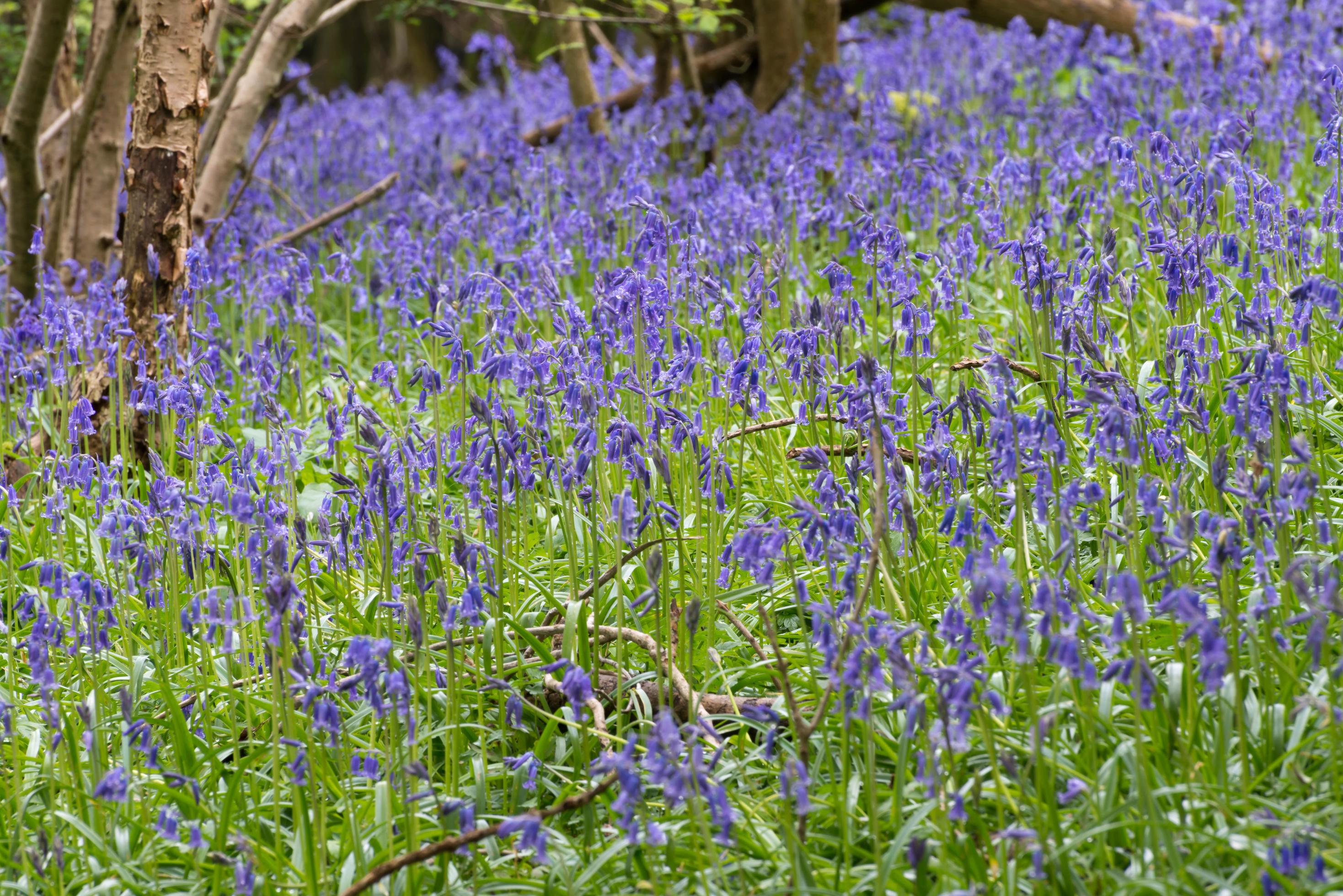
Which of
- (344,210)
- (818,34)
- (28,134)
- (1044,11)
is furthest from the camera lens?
(1044,11)

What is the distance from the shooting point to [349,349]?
602 centimetres

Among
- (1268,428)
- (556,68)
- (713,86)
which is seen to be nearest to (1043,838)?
(1268,428)

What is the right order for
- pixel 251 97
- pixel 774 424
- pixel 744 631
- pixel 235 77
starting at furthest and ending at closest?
pixel 251 97
pixel 235 77
pixel 774 424
pixel 744 631

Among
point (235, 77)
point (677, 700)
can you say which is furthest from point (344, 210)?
point (677, 700)

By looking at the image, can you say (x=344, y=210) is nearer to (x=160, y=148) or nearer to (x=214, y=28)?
(x=214, y=28)

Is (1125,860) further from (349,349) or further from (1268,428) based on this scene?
(349,349)

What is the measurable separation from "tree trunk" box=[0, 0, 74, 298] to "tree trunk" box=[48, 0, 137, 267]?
248 millimetres

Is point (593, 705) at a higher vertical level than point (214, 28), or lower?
lower

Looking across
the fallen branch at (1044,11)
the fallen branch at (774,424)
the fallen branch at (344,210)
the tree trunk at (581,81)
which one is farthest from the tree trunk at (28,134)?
the fallen branch at (1044,11)

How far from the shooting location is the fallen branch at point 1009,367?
3.39 m

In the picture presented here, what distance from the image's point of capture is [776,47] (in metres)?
9.16

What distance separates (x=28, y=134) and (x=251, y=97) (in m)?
1.04

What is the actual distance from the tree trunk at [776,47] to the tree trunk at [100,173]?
462 centimetres

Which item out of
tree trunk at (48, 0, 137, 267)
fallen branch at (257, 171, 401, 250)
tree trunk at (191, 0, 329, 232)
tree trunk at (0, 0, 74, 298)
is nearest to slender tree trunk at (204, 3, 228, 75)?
tree trunk at (191, 0, 329, 232)
